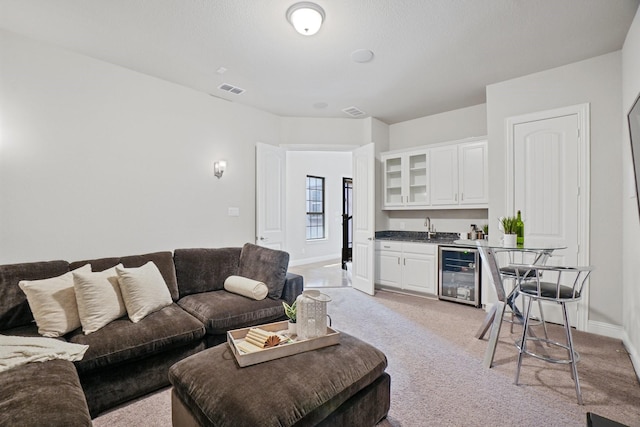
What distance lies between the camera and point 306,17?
2.33 meters

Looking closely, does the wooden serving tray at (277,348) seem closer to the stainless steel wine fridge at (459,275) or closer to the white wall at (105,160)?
the white wall at (105,160)

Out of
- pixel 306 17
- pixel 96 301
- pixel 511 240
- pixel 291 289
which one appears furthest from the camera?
pixel 291 289

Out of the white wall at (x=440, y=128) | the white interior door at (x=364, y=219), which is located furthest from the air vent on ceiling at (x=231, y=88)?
the white wall at (x=440, y=128)

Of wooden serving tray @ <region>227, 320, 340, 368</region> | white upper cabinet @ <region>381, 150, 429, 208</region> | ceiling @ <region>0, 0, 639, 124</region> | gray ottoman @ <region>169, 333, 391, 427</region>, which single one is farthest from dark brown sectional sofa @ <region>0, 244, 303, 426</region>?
white upper cabinet @ <region>381, 150, 429, 208</region>

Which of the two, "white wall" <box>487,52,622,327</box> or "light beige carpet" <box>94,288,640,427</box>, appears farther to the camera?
"white wall" <box>487,52,622,327</box>

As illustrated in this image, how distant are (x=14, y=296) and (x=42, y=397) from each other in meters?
1.26

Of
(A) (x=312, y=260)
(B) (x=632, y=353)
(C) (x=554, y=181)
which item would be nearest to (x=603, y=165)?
(C) (x=554, y=181)

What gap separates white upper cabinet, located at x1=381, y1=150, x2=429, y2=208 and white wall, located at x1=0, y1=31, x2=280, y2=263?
248cm

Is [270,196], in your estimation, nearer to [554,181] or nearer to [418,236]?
[418,236]

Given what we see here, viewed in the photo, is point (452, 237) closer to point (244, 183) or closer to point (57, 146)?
point (244, 183)

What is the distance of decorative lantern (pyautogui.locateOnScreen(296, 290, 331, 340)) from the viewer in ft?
5.82

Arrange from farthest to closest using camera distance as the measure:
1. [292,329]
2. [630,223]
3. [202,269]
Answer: [202,269]
[630,223]
[292,329]

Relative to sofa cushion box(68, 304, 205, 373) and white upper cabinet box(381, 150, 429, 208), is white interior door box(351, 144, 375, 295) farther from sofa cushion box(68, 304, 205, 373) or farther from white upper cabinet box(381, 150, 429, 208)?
sofa cushion box(68, 304, 205, 373)

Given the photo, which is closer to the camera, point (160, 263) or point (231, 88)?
point (160, 263)
